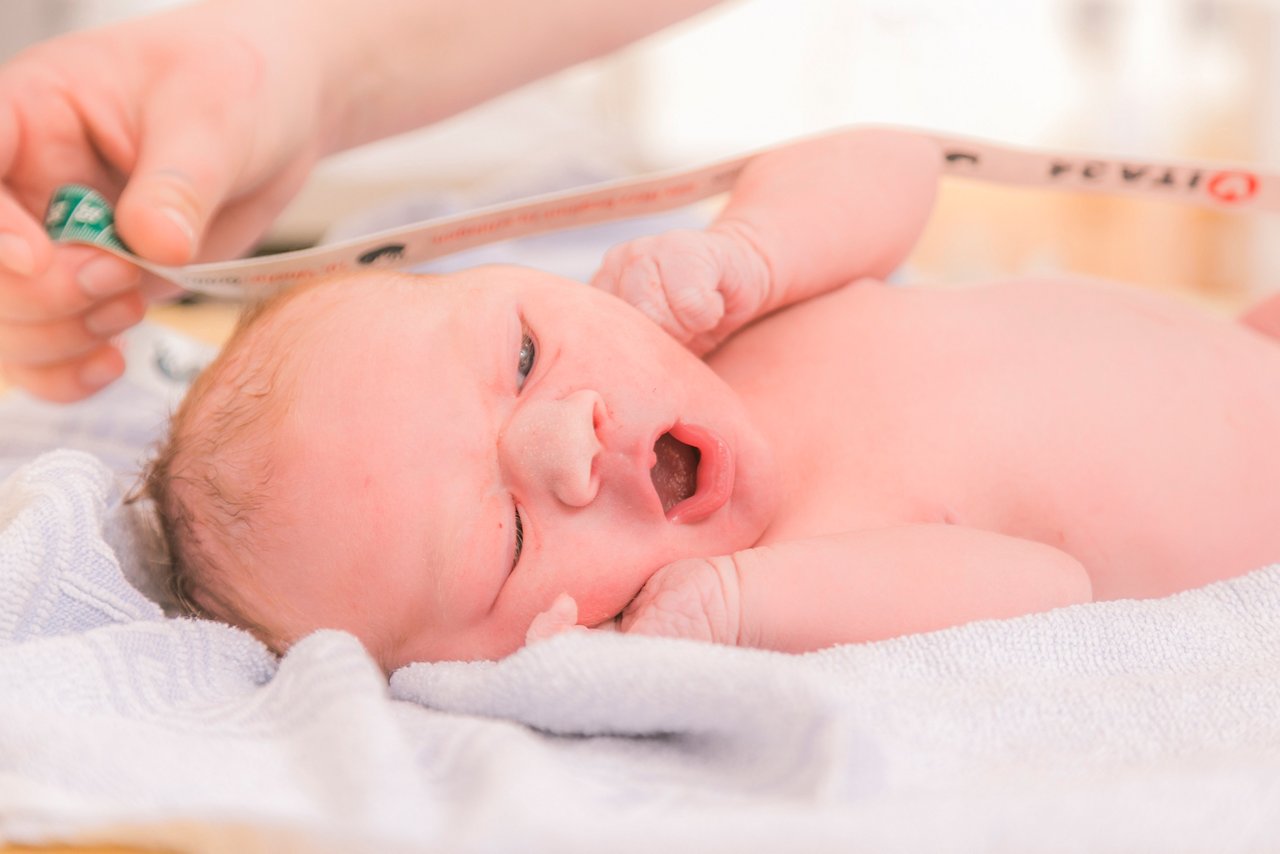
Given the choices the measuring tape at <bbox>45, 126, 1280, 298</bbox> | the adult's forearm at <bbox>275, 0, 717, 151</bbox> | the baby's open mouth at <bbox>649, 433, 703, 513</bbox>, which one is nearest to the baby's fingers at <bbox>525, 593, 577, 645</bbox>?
the baby's open mouth at <bbox>649, 433, 703, 513</bbox>

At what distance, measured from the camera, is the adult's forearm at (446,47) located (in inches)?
61.5

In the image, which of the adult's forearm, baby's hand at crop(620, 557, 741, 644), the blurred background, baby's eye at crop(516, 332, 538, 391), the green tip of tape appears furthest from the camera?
the blurred background

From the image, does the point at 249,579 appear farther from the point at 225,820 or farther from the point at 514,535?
the point at 225,820

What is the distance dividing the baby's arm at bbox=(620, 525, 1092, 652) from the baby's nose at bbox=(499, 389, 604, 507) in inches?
4.4

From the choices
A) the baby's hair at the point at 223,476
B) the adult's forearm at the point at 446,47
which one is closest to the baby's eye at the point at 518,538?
the baby's hair at the point at 223,476

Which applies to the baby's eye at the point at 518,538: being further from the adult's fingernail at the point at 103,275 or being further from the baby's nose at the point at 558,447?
the adult's fingernail at the point at 103,275

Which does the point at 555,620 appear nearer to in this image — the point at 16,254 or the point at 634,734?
the point at 634,734

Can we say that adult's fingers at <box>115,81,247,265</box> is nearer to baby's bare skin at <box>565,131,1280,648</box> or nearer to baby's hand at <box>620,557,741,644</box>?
baby's bare skin at <box>565,131,1280,648</box>

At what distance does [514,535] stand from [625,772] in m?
0.29

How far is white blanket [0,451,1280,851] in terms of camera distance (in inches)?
22.9

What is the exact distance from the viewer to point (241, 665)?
3.16 feet


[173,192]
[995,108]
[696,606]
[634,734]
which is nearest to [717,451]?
[696,606]

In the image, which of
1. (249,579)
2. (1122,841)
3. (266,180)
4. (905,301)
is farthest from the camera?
(266,180)

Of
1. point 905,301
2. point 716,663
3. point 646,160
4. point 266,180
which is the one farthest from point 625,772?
point 646,160
